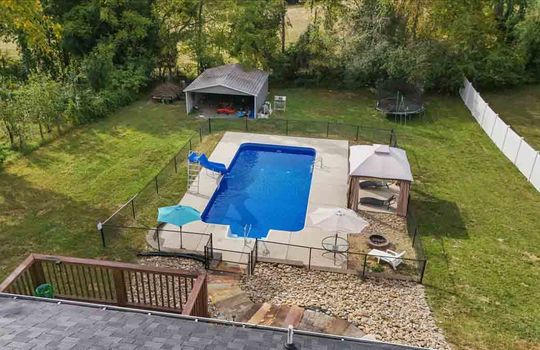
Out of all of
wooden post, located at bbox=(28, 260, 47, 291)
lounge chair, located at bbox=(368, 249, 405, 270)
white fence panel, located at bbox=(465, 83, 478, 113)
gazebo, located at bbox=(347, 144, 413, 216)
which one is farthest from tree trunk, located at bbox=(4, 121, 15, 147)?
white fence panel, located at bbox=(465, 83, 478, 113)

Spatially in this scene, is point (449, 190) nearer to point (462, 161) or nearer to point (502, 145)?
point (462, 161)

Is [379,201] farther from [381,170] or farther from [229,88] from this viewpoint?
[229,88]

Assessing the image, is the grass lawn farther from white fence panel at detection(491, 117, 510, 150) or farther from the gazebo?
the gazebo

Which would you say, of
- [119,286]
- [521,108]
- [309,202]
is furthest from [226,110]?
[521,108]

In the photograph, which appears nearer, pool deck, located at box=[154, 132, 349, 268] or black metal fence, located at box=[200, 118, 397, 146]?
pool deck, located at box=[154, 132, 349, 268]

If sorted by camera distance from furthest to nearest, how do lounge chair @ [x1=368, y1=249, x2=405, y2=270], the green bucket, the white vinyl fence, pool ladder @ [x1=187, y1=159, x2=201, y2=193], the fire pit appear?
the white vinyl fence
pool ladder @ [x1=187, y1=159, x2=201, y2=193]
the fire pit
lounge chair @ [x1=368, y1=249, x2=405, y2=270]
the green bucket

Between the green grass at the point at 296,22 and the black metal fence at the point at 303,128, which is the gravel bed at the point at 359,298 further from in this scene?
the green grass at the point at 296,22

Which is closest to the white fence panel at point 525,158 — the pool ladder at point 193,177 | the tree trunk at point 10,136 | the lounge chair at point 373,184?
the lounge chair at point 373,184
